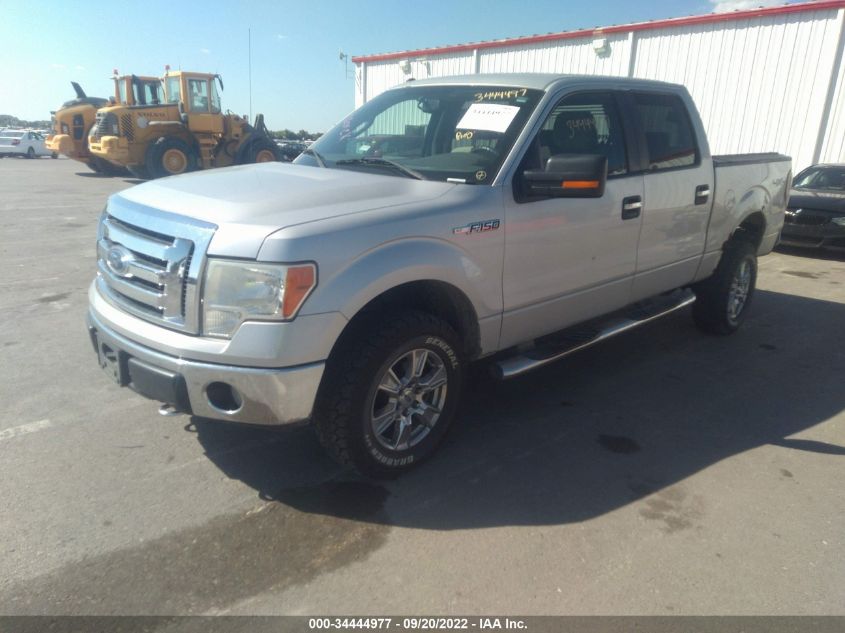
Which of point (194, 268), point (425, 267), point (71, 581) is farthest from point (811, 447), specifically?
point (71, 581)

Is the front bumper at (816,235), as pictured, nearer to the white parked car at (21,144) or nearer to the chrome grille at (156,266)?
the chrome grille at (156,266)

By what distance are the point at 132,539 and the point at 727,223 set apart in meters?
4.87

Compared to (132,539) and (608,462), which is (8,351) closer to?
(132,539)

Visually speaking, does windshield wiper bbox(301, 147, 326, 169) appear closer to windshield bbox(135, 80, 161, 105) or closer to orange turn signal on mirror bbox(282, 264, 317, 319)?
orange turn signal on mirror bbox(282, 264, 317, 319)

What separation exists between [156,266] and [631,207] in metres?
2.90

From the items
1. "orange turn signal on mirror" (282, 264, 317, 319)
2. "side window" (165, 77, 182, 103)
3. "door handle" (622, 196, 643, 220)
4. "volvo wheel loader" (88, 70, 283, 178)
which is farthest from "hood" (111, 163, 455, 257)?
"side window" (165, 77, 182, 103)

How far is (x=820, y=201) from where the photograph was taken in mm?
9539

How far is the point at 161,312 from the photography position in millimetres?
2766

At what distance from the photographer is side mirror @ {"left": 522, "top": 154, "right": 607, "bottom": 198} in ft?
10.3

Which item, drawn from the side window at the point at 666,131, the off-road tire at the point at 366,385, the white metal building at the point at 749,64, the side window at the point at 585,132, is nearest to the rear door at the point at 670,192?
the side window at the point at 666,131

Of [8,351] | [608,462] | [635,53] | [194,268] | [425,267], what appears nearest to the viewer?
[194,268]

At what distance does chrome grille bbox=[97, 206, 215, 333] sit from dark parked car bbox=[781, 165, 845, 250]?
Answer: 9.65m

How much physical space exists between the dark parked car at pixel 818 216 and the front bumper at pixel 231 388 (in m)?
9.41

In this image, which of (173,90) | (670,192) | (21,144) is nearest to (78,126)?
(173,90)
